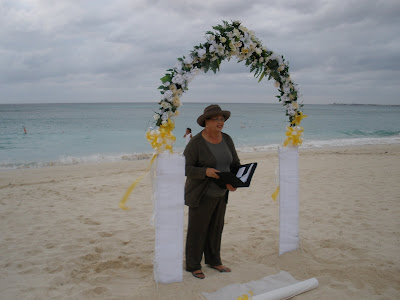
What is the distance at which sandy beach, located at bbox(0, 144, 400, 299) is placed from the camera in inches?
132

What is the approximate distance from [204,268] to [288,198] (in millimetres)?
1466

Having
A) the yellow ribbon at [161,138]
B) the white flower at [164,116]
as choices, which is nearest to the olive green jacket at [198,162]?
the yellow ribbon at [161,138]

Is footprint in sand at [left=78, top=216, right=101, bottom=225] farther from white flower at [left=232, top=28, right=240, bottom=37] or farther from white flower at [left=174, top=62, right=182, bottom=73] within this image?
white flower at [left=232, top=28, right=240, bottom=37]

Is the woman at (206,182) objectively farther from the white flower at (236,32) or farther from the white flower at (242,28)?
the white flower at (242,28)

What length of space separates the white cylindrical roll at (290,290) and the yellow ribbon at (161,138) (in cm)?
179

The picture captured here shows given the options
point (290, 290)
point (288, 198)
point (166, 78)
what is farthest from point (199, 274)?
point (166, 78)

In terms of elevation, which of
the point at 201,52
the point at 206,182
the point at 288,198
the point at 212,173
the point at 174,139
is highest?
the point at 201,52

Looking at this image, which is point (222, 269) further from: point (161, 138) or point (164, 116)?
point (164, 116)

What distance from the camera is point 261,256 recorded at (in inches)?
165

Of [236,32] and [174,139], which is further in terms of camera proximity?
[236,32]

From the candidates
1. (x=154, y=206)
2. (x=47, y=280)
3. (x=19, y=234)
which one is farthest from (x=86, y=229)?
(x=154, y=206)

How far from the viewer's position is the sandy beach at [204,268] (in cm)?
334

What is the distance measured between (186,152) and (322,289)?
213 cm

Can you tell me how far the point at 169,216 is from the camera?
10.7ft
